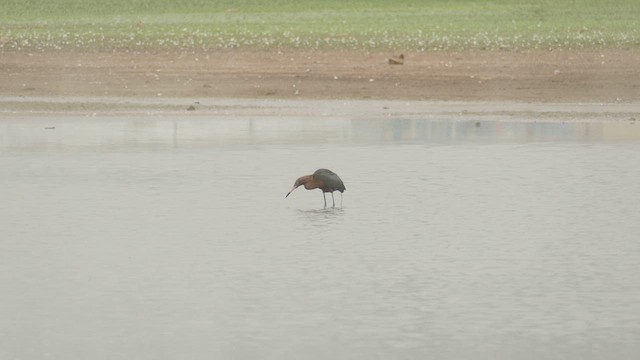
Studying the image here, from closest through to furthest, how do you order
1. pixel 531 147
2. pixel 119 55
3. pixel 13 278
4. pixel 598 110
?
pixel 13 278
pixel 531 147
pixel 598 110
pixel 119 55

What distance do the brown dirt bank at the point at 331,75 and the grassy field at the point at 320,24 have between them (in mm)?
1407

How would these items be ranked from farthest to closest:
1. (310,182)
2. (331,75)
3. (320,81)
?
(331,75) → (320,81) → (310,182)

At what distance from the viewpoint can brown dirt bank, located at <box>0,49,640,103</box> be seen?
81.3 ft

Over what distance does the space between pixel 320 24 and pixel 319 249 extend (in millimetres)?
27962

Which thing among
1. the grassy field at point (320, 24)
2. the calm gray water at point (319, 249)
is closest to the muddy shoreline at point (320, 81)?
the grassy field at point (320, 24)

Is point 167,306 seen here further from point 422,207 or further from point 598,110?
point 598,110

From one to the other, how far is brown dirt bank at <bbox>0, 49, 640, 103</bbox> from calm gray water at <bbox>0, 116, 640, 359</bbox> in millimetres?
6650

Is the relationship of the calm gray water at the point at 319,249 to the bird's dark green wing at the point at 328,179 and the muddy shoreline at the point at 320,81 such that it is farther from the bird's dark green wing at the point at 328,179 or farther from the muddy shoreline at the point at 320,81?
the muddy shoreline at the point at 320,81

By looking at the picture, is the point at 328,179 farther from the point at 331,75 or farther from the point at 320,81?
the point at 331,75

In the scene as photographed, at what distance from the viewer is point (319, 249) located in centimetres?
1080

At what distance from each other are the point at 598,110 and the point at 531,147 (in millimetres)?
5227

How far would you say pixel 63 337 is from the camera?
8.12 metres

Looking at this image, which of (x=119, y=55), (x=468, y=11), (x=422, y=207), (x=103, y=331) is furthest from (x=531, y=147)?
(x=468, y=11)

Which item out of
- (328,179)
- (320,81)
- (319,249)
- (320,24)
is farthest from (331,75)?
(319,249)
